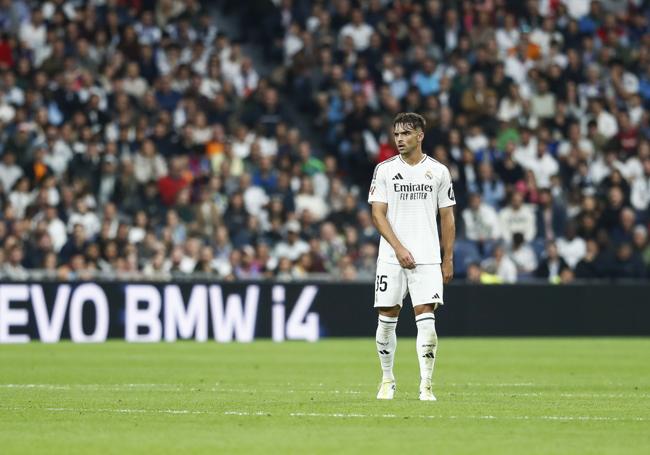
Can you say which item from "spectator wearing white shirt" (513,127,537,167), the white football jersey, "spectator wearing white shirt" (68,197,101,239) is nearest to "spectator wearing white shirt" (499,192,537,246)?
"spectator wearing white shirt" (513,127,537,167)

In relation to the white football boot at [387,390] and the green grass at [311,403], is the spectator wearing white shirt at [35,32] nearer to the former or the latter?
the green grass at [311,403]

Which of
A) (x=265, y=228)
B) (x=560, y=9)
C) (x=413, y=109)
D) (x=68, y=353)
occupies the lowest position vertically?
(x=68, y=353)

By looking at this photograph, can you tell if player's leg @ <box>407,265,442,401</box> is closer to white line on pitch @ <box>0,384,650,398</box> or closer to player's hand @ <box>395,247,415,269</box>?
player's hand @ <box>395,247,415,269</box>

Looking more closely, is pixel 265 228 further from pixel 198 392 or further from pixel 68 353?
pixel 198 392

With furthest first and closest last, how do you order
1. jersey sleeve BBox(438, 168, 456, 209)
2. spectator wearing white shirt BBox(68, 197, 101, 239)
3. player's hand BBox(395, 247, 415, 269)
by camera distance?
spectator wearing white shirt BBox(68, 197, 101, 239)
jersey sleeve BBox(438, 168, 456, 209)
player's hand BBox(395, 247, 415, 269)

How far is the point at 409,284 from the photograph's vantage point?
42.5 feet

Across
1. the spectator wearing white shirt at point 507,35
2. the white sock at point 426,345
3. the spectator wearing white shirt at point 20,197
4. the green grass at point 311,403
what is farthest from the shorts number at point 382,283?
the spectator wearing white shirt at point 507,35

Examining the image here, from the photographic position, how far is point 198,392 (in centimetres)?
1426

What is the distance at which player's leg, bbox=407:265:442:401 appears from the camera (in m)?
12.8

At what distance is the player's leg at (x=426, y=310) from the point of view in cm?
1284

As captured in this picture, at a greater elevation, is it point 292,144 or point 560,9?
point 560,9

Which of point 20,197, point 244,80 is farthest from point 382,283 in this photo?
point 244,80

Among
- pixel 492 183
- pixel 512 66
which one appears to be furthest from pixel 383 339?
pixel 512 66

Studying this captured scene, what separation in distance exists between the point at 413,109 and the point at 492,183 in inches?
85.4
